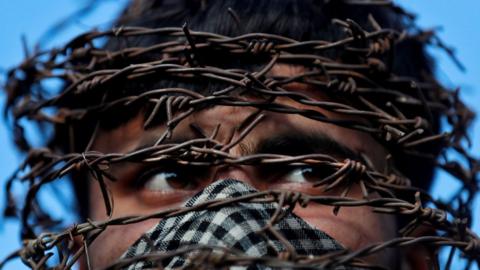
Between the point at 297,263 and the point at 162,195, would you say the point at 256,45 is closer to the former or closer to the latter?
the point at 162,195

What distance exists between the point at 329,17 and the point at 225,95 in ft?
1.10

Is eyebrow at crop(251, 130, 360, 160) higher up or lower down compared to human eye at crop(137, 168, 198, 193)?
higher up

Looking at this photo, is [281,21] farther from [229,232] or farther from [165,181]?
[229,232]

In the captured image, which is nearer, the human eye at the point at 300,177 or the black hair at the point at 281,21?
the human eye at the point at 300,177

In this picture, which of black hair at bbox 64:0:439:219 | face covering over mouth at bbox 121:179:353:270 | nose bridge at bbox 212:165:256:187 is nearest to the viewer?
face covering over mouth at bbox 121:179:353:270

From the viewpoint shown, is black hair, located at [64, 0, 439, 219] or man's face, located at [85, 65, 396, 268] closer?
man's face, located at [85, 65, 396, 268]

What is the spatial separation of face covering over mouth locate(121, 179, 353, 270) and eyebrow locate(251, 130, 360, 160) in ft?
0.31

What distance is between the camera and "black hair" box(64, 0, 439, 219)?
4.27ft

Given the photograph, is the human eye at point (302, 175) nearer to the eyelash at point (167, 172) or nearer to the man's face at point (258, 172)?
the man's face at point (258, 172)

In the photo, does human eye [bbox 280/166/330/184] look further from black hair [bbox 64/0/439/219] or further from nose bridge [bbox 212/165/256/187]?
black hair [bbox 64/0/439/219]

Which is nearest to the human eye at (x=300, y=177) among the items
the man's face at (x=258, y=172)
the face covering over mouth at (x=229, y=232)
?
the man's face at (x=258, y=172)

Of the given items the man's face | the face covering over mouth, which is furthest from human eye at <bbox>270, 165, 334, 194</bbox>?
the face covering over mouth

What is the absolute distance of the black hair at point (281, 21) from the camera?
130 cm

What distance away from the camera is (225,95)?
3.63 feet
